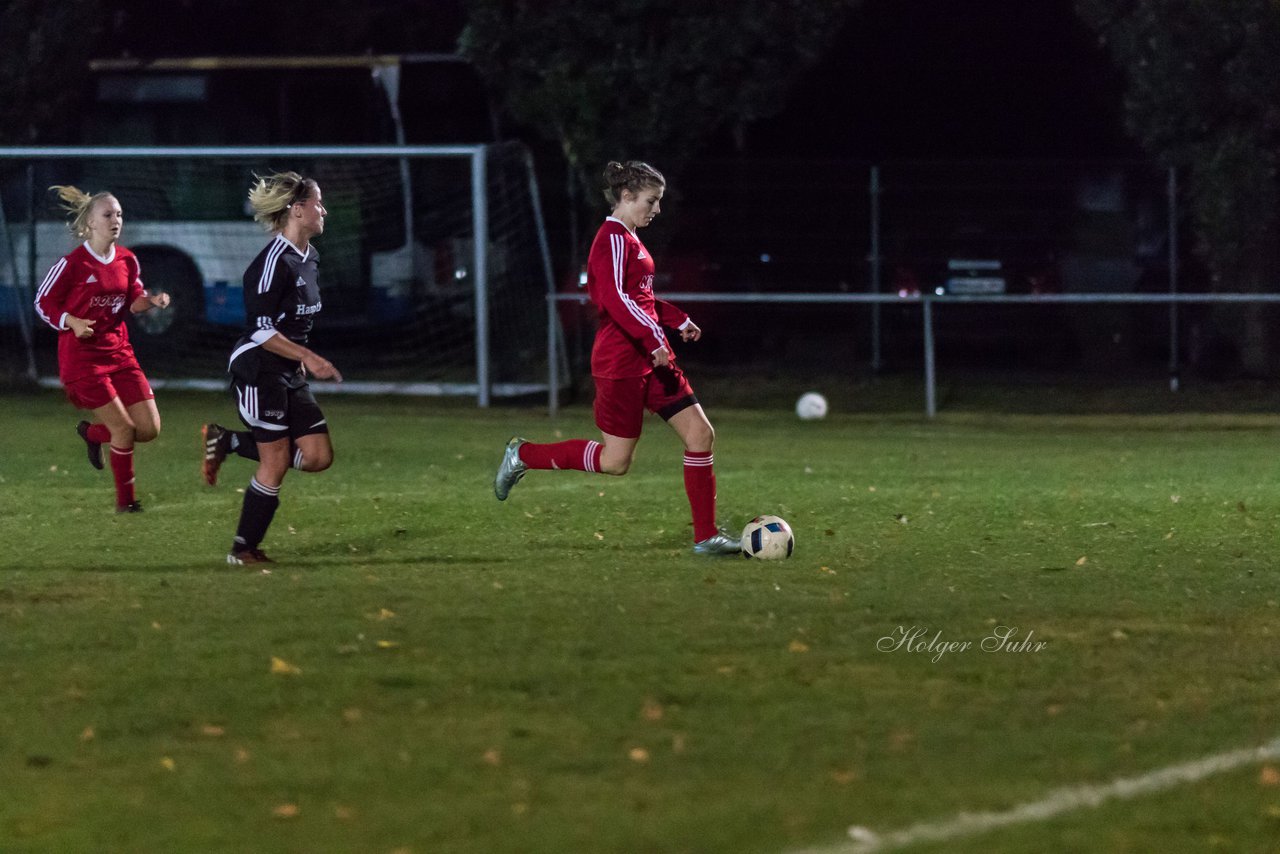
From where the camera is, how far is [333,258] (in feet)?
64.8

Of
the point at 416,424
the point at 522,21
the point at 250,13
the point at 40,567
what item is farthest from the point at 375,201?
the point at 40,567

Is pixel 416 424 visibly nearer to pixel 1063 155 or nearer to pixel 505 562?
pixel 505 562

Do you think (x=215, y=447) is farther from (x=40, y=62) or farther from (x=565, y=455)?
(x=40, y=62)

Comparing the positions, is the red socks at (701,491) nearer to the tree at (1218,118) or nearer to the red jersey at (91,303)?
the red jersey at (91,303)

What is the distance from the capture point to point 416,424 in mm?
16281

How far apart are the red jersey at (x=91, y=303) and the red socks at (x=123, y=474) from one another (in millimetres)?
486

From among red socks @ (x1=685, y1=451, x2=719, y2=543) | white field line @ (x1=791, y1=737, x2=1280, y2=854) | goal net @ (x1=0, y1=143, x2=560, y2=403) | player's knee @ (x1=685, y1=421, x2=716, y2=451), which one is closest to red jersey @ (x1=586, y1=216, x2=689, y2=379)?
player's knee @ (x1=685, y1=421, x2=716, y2=451)

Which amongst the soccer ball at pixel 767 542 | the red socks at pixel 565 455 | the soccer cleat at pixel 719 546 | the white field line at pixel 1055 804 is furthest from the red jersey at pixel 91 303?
the white field line at pixel 1055 804

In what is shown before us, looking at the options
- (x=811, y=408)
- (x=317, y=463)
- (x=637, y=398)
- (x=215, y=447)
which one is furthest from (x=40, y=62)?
(x=637, y=398)

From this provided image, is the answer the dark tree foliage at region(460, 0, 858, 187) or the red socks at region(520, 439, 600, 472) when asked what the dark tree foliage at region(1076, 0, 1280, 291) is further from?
the red socks at region(520, 439, 600, 472)

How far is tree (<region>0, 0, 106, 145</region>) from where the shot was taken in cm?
2184

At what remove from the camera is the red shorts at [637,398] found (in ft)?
28.6

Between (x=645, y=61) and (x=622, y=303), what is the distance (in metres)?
10.9

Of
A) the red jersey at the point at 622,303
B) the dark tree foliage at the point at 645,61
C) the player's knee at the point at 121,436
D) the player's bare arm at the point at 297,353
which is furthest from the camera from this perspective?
the dark tree foliage at the point at 645,61
